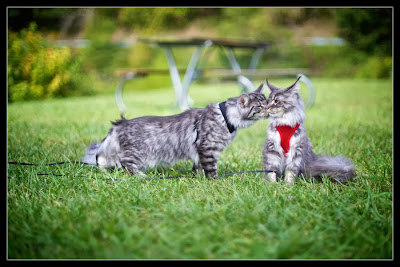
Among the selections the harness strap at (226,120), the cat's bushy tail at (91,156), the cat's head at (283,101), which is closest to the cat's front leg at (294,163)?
the cat's head at (283,101)

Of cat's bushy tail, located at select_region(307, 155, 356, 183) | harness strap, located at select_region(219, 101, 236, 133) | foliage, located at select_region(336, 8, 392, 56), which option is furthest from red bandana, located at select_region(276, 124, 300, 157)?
foliage, located at select_region(336, 8, 392, 56)

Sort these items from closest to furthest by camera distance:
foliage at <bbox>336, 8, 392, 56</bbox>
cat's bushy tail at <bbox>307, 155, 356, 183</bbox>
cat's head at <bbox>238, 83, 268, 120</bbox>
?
cat's bushy tail at <bbox>307, 155, 356, 183</bbox> → cat's head at <bbox>238, 83, 268, 120</bbox> → foliage at <bbox>336, 8, 392, 56</bbox>

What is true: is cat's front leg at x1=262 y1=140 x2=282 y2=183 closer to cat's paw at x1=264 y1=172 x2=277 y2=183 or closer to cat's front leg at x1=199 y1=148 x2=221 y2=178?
cat's paw at x1=264 y1=172 x2=277 y2=183

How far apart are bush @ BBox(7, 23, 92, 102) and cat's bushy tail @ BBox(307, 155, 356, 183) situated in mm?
7724

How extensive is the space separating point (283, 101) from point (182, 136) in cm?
86

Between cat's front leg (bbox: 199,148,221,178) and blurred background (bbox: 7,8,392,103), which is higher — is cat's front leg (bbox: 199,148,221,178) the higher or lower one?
the lower one

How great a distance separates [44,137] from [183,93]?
9.44 ft

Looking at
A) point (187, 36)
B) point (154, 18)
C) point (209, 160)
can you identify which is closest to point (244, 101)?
point (209, 160)

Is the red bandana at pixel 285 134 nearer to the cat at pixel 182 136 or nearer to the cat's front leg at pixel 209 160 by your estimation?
the cat at pixel 182 136

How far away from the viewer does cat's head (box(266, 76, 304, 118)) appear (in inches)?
95.4

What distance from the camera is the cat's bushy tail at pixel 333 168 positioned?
238 cm

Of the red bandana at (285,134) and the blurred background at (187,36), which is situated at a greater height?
the blurred background at (187,36)

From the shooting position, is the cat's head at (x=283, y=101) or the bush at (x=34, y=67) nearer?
the cat's head at (x=283, y=101)
